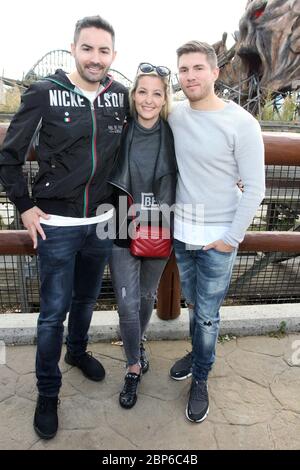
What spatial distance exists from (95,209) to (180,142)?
1.66 feet

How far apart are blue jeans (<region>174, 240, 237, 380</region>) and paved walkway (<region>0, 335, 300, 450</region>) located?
0.80ft

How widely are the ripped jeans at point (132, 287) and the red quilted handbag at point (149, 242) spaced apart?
8cm

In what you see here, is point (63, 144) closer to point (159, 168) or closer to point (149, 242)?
point (159, 168)

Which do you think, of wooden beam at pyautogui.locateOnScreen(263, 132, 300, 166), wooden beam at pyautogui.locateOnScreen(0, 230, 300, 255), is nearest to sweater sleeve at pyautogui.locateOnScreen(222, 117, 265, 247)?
wooden beam at pyautogui.locateOnScreen(263, 132, 300, 166)

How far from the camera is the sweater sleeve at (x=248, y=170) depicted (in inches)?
65.4

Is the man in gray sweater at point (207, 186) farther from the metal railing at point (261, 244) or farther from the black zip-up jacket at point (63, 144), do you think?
the metal railing at point (261, 244)

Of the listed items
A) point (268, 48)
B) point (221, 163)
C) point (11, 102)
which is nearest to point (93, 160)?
point (221, 163)

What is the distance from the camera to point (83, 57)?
163cm

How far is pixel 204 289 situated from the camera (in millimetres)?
1948

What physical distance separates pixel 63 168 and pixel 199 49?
790mm

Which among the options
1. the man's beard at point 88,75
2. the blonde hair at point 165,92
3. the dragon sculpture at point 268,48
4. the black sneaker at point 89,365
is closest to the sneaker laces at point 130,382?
the black sneaker at point 89,365

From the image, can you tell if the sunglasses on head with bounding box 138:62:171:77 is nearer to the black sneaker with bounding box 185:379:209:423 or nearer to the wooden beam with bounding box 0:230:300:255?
the wooden beam with bounding box 0:230:300:255

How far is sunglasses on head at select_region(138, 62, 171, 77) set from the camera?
175 centimetres

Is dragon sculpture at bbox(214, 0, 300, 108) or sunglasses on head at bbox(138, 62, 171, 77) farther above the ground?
dragon sculpture at bbox(214, 0, 300, 108)
